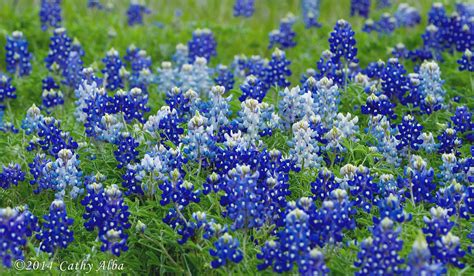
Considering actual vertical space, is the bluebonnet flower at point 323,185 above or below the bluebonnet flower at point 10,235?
above

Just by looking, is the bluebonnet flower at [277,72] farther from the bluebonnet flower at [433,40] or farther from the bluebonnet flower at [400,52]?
the bluebonnet flower at [433,40]

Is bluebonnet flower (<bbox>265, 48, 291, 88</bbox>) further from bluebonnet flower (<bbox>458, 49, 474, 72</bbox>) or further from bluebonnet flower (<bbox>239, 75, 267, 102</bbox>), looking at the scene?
bluebonnet flower (<bbox>458, 49, 474, 72</bbox>)

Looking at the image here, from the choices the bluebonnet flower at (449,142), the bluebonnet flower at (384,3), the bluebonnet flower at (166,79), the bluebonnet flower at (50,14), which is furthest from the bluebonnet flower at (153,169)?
the bluebonnet flower at (384,3)

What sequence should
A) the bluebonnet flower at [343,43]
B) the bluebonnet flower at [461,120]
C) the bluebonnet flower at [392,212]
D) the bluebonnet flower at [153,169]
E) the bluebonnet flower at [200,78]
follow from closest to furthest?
the bluebonnet flower at [392,212]
the bluebonnet flower at [153,169]
the bluebonnet flower at [461,120]
the bluebonnet flower at [343,43]
the bluebonnet flower at [200,78]

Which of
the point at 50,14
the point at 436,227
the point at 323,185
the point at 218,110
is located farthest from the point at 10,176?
the point at 50,14

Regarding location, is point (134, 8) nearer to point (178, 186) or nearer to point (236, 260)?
point (178, 186)

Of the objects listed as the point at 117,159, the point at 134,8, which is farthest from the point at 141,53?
the point at 117,159
